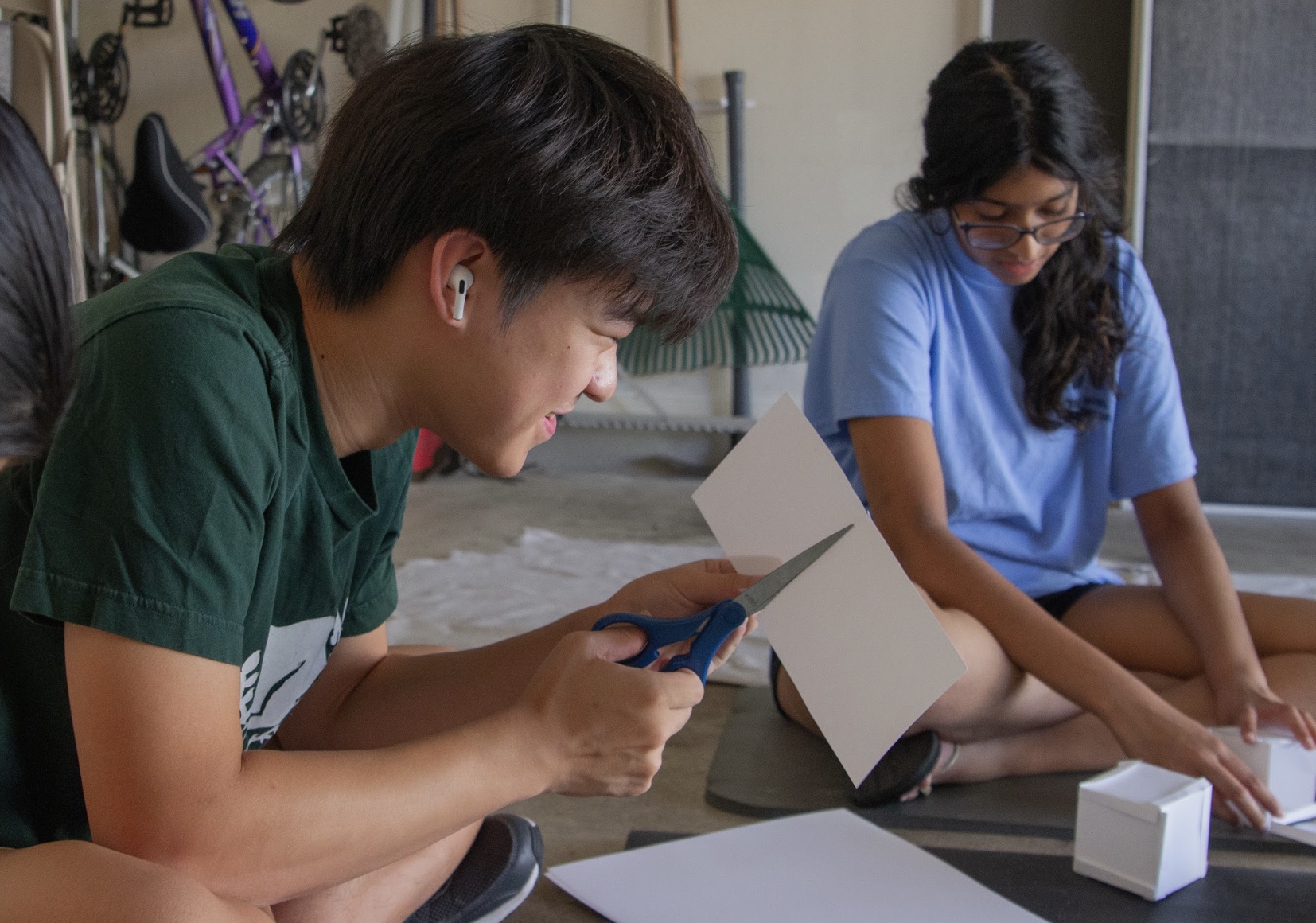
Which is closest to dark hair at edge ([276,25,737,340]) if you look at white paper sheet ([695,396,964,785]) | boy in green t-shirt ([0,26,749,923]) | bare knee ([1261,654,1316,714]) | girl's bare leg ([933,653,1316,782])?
boy in green t-shirt ([0,26,749,923])

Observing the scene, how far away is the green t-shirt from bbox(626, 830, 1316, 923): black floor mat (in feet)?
2.33

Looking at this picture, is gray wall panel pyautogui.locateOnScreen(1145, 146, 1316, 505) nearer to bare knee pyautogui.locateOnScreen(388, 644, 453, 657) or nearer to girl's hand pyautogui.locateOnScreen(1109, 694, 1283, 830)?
girl's hand pyautogui.locateOnScreen(1109, 694, 1283, 830)

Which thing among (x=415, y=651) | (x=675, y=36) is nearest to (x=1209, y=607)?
(x=415, y=651)

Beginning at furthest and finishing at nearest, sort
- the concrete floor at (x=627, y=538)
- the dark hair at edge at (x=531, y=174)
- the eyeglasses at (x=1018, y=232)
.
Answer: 1. the eyeglasses at (x=1018, y=232)
2. the concrete floor at (x=627, y=538)
3. the dark hair at edge at (x=531, y=174)

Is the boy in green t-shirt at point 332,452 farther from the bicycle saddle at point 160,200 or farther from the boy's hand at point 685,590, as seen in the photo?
the bicycle saddle at point 160,200

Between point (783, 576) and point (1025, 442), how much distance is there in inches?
33.6

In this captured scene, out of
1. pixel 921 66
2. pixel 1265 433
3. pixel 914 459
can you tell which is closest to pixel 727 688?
pixel 914 459

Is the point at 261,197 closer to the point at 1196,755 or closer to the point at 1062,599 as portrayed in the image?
the point at 1062,599

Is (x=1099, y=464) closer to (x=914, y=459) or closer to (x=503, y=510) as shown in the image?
(x=914, y=459)

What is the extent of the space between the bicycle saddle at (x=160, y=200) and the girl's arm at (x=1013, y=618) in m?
2.53

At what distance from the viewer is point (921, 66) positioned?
11.6 feet

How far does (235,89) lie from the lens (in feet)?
12.7

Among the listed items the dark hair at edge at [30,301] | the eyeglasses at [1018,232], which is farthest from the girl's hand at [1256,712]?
the dark hair at edge at [30,301]

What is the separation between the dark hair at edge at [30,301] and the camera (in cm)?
55
